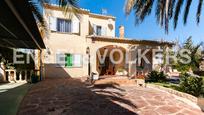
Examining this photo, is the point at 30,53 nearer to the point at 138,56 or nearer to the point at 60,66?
the point at 60,66

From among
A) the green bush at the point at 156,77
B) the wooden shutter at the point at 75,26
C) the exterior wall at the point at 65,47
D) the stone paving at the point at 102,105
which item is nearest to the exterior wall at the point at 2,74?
the exterior wall at the point at 65,47

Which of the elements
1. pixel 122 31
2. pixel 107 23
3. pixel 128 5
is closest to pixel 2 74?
pixel 128 5

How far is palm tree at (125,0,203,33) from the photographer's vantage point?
39.0 feet

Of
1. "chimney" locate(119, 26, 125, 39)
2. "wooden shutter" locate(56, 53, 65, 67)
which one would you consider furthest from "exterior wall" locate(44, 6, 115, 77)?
"chimney" locate(119, 26, 125, 39)

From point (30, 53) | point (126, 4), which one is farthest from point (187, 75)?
point (30, 53)

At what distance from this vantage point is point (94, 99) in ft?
31.3

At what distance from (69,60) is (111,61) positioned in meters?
7.02

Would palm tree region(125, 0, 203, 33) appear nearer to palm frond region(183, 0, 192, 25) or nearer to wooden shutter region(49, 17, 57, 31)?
palm frond region(183, 0, 192, 25)

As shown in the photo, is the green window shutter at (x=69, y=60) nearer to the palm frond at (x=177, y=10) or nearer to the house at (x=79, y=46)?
the house at (x=79, y=46)

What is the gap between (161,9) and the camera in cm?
1229

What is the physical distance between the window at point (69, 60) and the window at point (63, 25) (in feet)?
9.20

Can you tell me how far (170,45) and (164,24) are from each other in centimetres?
1134

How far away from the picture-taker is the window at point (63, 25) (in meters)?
19.4

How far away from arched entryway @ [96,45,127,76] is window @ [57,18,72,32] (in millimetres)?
5455
